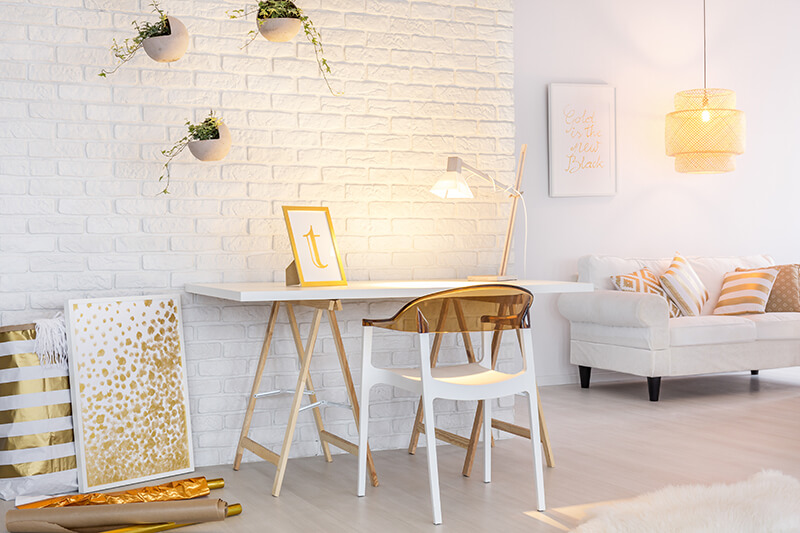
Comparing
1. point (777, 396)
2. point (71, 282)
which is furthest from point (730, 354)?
point (71, 282)

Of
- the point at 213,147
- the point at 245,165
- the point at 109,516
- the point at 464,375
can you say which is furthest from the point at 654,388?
the point at 109,516

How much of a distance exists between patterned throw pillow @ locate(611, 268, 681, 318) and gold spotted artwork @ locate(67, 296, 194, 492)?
2.96 metres

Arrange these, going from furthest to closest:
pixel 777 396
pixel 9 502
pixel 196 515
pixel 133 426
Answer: pixel 777 396 < pixel 133 426 < pixel 9 502 < pixel 196 515

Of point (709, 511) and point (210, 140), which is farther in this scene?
point (210, 140)

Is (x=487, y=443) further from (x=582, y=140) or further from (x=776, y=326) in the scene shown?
(x=582, y=140)

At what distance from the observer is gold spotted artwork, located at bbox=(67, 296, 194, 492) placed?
9.68 ft

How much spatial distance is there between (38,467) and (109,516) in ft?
1.98

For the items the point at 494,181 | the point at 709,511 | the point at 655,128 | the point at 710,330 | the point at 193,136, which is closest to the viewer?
the point at 709,511

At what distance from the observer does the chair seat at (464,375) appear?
Result: 104 inches

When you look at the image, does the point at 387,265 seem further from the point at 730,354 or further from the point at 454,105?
the point at 730,354

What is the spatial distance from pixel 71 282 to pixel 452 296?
4.97ft

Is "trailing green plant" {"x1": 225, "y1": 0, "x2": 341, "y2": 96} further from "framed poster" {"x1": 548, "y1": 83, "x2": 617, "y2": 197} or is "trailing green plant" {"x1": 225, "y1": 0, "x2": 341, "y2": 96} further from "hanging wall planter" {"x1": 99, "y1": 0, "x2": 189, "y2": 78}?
"framed poster" {"x1": 548, "y1": 83, "x2": 617, "y2": 197}

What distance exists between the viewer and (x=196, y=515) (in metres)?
2.47

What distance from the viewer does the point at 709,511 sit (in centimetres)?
228
